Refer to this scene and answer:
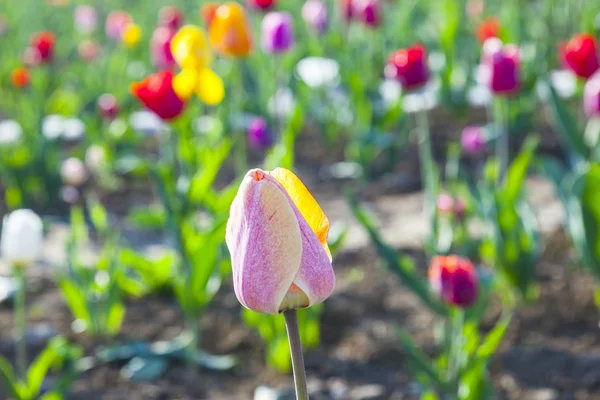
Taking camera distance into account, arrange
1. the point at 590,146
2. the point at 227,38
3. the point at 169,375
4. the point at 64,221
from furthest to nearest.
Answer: the point at 64,221, the point at 227,38, the point at 590,146, the point at 169,375

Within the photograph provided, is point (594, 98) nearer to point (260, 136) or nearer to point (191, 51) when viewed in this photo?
point (191, 51)

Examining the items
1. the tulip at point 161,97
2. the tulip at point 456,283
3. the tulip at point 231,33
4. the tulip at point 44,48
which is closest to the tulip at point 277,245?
the tulip at point 456,283

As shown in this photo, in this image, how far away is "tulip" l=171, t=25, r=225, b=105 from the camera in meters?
2.41

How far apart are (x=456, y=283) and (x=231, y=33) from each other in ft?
4.98

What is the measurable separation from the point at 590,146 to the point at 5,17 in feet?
24.8

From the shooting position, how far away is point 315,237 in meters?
0.76

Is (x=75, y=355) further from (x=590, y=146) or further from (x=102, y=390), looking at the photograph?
(x=590, y=146)

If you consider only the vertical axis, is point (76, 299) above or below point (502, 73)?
below

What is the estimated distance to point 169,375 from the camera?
2.24m

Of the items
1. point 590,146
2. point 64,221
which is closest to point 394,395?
point 590,146

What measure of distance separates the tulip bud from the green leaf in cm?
51

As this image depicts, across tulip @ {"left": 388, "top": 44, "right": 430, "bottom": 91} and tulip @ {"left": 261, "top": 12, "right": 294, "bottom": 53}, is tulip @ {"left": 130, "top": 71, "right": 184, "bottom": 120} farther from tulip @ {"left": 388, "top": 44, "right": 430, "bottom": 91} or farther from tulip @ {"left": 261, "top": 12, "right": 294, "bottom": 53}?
tulip @ {"left": 261, "top": 12, "right": 294, "bottom": 53}

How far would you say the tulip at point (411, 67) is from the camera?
2.37 m

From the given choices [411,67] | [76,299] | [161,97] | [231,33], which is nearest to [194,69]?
[161,97]
